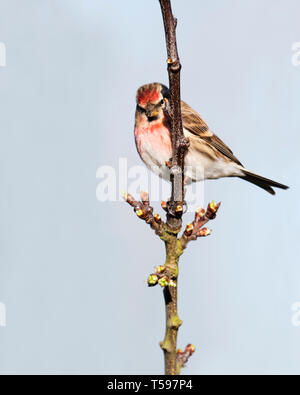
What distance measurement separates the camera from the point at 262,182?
1003 cm

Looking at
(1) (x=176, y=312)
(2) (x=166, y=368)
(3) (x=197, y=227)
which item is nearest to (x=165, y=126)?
(3) (x=197, y=227)

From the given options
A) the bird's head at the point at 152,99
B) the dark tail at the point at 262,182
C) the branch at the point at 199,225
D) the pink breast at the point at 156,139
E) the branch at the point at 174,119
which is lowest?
the branch at the point at 199,225

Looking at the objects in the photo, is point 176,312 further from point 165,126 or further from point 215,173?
point 215,173

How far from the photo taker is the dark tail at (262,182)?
984 cm

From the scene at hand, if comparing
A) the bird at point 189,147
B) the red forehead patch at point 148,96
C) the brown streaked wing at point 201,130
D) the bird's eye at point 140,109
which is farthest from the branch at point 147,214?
the brown streaked wing at point 201,130

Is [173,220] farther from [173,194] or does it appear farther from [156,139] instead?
[156,139]

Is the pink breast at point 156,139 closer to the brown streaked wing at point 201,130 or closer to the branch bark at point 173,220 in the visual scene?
the brown streaked wing at point 201,130

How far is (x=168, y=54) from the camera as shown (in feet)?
13.6

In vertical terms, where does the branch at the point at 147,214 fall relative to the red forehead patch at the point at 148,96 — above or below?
below

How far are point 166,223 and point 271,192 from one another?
5092 mm

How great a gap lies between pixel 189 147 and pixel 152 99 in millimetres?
1633

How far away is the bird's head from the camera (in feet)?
27.2

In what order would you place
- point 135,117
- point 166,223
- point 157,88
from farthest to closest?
point 135,117 < point 157,88 < point 166,223

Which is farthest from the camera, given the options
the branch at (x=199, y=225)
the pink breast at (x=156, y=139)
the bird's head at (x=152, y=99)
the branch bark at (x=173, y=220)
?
the pink breast at (x=156, y=139)
